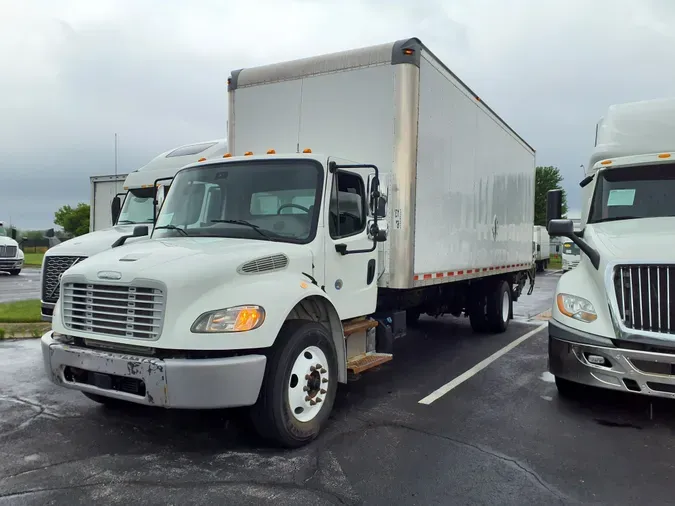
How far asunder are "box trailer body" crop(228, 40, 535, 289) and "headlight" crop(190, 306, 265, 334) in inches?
92.5

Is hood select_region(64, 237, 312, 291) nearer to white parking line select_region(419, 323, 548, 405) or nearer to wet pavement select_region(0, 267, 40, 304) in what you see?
white parking line select_region(419, 323, 548, 405)

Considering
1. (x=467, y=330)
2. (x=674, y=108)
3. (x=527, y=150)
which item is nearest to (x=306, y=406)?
(x=674, y=108)

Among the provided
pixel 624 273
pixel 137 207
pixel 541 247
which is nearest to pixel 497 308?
pixel 624 273

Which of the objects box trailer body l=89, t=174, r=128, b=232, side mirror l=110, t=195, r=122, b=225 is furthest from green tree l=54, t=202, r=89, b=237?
side mirror l=110, t=195, r=122, b=225

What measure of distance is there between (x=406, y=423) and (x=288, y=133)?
12.1 ft

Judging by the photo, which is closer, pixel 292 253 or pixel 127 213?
pixel 292 253

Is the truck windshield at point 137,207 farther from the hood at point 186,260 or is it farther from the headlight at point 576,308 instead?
the headlight at point 576,308

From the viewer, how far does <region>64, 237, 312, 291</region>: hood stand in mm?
4004

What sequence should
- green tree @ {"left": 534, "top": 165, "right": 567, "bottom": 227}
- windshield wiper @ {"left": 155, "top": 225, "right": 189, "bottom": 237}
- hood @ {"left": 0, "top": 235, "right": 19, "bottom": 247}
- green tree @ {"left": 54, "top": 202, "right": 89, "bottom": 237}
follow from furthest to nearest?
1. green tree @ {"left": 54, "top": 202, "right": 89, "bottom": 237}
2. green tree @ {"left": 534, "top": 165, "right": 567, "bottom": 227}
3. hood @ {"left": 0, "top": 235, "right": 19, "bottom": 247}
4. windshield wiper @ {"left": 155, "top": 225, "right": 189, "bottom": 237}

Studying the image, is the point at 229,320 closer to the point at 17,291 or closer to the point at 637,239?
the point at 637,239

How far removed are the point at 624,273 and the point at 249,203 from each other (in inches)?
143

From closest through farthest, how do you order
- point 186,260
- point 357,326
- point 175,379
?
point 175,379
point 186,260
point 357,326

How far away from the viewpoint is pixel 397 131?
6066mm

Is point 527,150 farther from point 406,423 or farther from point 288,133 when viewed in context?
point 406,423
